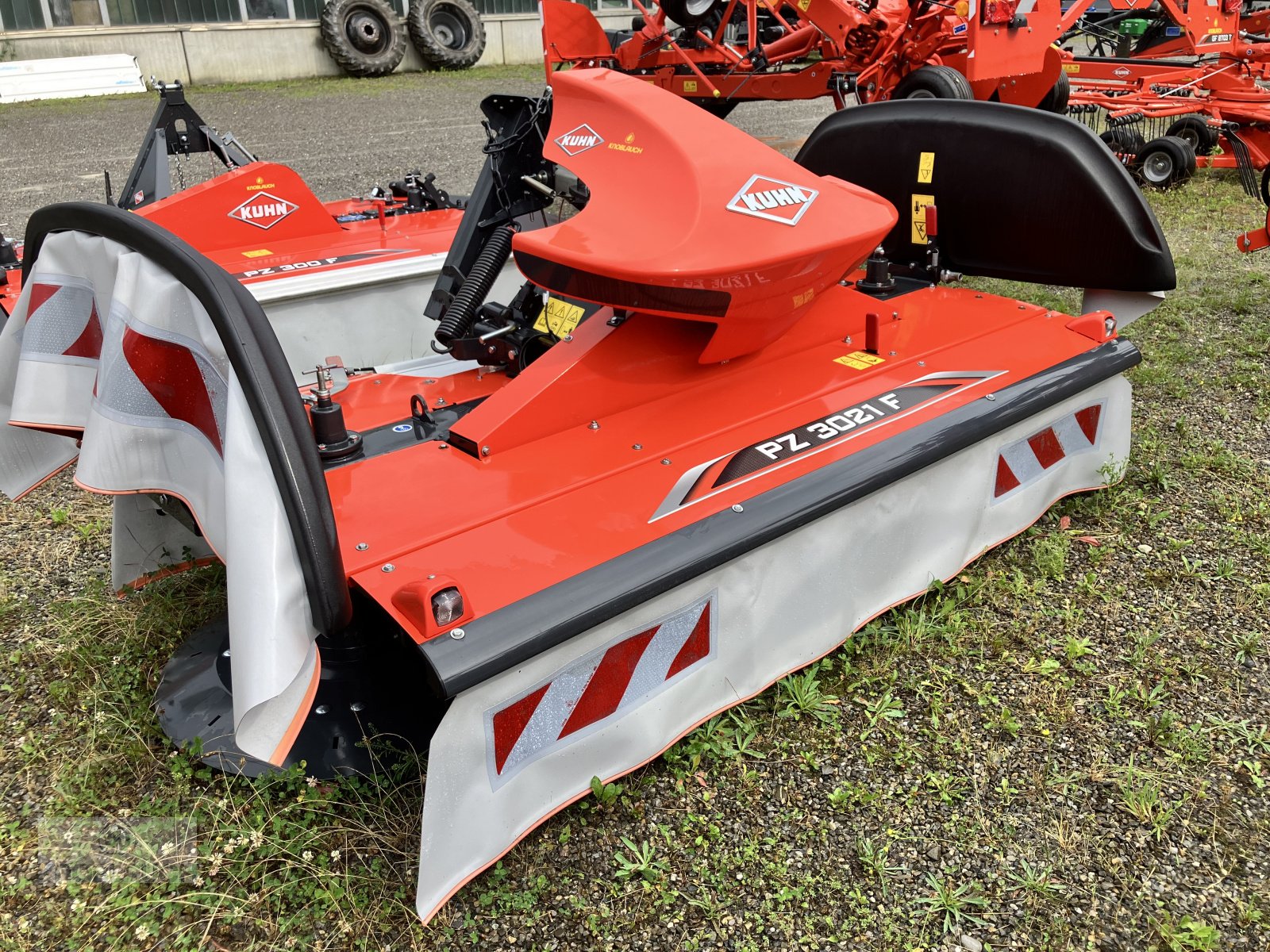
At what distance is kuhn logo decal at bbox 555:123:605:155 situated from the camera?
258 centimetres

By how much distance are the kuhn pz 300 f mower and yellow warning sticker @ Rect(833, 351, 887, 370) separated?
0.5 inches

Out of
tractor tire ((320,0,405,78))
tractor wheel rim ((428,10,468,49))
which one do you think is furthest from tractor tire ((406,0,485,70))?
tractor tire ((320,0,405,78))

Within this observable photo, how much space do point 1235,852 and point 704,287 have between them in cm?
160

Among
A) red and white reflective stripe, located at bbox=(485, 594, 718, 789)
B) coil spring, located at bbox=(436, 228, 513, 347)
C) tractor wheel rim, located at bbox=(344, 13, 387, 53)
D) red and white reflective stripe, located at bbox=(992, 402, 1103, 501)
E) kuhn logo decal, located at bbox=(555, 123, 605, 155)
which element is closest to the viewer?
red and white reflective stripe, located at bbox=(485, 594, 718, 789)

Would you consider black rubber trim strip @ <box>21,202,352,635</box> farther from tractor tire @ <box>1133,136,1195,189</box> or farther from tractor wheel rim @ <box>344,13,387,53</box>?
tractor wheel rim @ <box>344,13,387,53</box>

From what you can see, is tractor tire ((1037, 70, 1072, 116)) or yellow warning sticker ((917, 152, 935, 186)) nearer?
yellow warning sticker ((917, 152, 935, 186))

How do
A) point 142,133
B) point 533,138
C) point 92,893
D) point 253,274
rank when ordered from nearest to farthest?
point 92,893, point 533,138, point 253,274, point 142,133

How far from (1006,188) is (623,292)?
1.57 meters

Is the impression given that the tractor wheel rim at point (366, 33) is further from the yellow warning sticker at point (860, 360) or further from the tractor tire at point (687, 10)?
the yellow warning sticker at point (860, 360)

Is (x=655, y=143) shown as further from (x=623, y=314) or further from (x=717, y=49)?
(x=717, y=49)

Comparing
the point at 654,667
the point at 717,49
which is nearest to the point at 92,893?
the point at 654,667

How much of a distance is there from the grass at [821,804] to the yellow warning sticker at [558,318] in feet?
3.94

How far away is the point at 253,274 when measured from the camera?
13.0 feet

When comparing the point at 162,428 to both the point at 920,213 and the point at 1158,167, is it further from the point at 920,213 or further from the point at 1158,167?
the point at 1158,167
